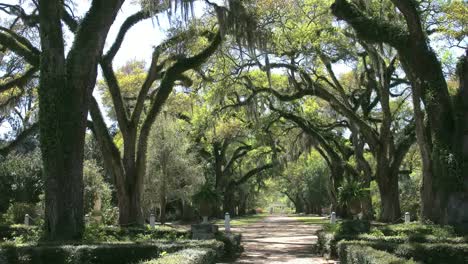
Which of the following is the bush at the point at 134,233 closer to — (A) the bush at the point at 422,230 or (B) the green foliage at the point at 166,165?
(A) the bush at the point at 422,230

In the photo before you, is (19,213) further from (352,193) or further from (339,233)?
(339,233)

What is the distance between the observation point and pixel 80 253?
8.39m

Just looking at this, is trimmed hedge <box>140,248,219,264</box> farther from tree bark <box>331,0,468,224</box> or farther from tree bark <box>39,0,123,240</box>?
tree bark <box>331,0,468,224</box>

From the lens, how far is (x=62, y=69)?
11375 mm

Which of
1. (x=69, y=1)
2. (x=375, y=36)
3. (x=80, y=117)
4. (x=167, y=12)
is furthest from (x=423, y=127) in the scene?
(x=69, y=1)

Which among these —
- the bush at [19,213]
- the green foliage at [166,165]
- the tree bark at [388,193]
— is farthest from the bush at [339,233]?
the green foliage at [166,165]

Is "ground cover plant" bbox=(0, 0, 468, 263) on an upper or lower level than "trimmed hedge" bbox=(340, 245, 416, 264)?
upper

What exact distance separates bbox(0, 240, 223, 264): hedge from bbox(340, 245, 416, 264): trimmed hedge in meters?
3.08

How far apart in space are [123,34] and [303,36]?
316 inches

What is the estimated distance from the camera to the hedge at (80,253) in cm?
829

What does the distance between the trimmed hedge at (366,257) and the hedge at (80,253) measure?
308cm

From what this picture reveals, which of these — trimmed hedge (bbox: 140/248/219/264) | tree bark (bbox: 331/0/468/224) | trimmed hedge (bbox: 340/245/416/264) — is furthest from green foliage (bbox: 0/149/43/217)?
trimmed hedge (bbox: 340/245/416/264)

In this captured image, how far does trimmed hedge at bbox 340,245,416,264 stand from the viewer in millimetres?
6609

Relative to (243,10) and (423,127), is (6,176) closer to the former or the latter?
(243,10)
